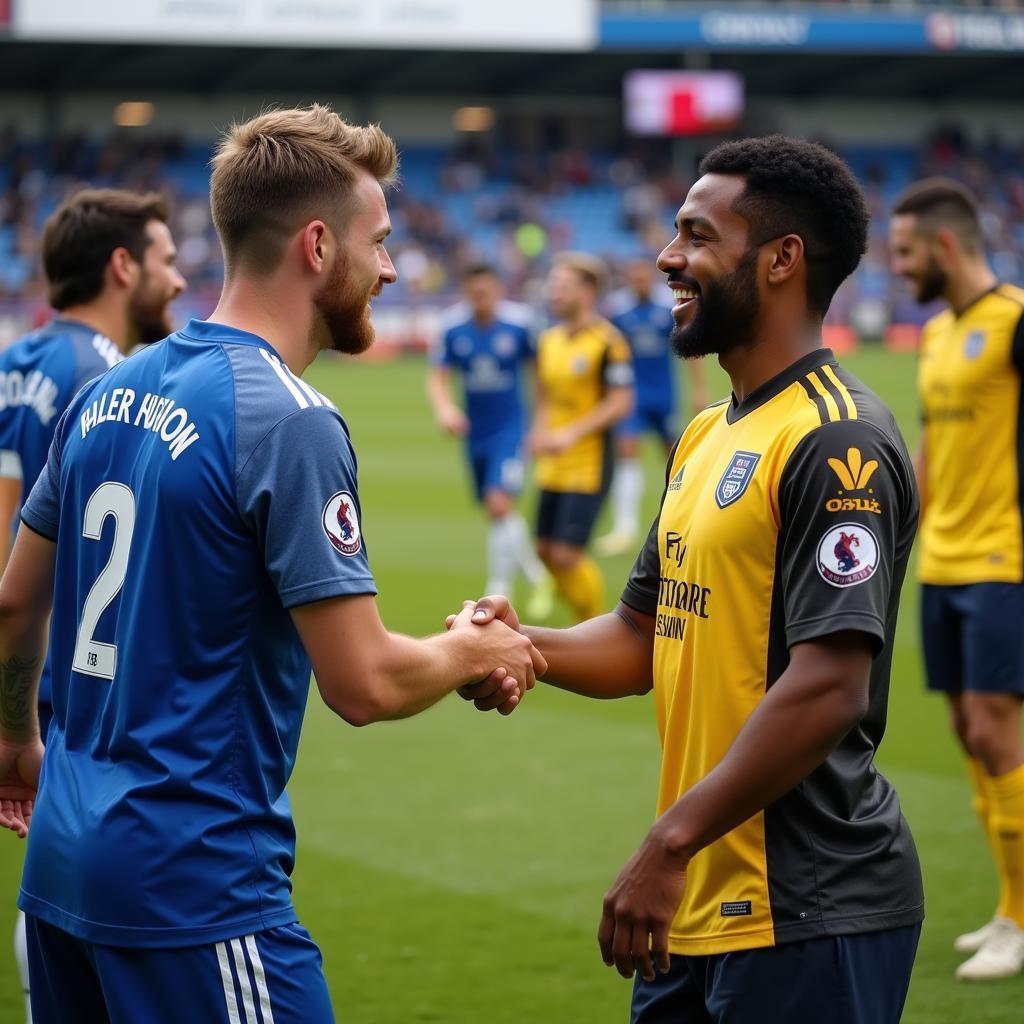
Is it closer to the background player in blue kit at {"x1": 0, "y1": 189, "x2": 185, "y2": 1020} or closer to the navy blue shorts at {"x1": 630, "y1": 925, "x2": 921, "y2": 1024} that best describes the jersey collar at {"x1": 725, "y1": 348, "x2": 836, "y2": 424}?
the navy blue shorts at {"x1": 630, "y1": 925, "x2": 921, "y2": 1024}

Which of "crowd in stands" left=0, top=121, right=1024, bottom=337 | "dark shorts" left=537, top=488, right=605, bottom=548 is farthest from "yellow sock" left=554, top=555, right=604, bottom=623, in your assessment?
"crowd in stands" left=0, top=121, right=1024, bottom=337

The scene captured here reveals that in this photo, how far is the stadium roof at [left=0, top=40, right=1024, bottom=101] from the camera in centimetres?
4597

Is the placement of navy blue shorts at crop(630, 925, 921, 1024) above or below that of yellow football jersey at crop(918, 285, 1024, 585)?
below

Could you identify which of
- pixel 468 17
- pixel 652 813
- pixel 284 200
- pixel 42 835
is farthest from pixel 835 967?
pixel 468 17

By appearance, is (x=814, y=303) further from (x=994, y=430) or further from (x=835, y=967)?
(x=994, y=430)

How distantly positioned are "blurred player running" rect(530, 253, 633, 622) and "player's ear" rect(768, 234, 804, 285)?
7.78 metres

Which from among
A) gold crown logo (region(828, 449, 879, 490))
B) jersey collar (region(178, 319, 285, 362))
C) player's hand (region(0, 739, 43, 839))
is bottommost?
player's hand (region(0, 739, 43, 839))

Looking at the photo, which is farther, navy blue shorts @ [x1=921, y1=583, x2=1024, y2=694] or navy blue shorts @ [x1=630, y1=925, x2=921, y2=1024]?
navy blue shorts @ [x1=921, y1=583, x2=1024, y2=694]

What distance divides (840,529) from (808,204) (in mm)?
683

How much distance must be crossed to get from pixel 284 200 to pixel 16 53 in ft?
149

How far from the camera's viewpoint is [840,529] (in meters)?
2.66

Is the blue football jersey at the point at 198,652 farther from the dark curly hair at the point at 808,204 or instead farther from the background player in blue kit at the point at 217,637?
the dark curly hair at the point at 808,204

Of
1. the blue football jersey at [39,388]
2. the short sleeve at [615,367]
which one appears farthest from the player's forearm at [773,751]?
the short sleeve at [615,367]

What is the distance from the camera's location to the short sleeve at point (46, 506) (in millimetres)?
3008
